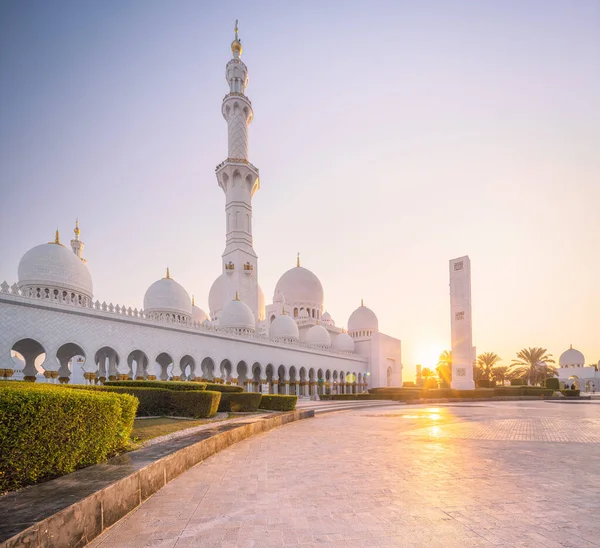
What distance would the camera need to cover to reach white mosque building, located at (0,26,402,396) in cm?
2281

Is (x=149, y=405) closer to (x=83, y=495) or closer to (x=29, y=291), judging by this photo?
(x=83, y=495)

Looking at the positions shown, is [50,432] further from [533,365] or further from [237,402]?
[533,365]

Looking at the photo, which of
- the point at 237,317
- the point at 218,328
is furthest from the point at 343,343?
the point at 218,328

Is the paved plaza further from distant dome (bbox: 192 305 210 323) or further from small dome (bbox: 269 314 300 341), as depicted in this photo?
distant dome (bbox: 192 305 210 323)

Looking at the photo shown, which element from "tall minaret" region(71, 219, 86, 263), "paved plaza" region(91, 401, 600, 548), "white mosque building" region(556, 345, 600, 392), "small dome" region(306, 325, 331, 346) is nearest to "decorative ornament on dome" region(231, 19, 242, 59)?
"tall minaret" region(71, 219, 86, 263)

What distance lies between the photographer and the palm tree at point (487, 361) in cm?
5078

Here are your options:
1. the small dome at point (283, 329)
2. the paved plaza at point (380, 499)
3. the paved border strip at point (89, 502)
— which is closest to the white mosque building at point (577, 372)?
the small dome at point (283, 329)

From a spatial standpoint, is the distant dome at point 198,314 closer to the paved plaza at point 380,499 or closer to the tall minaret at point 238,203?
the tall minaret at point 238,203

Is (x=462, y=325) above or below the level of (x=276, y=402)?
above

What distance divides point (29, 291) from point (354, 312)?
46.0 m

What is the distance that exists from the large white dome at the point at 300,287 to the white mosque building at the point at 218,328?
0.13 meters

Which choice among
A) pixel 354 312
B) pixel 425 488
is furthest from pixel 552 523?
pixel 354 312

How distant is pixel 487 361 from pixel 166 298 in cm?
3768

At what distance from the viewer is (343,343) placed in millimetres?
55688
